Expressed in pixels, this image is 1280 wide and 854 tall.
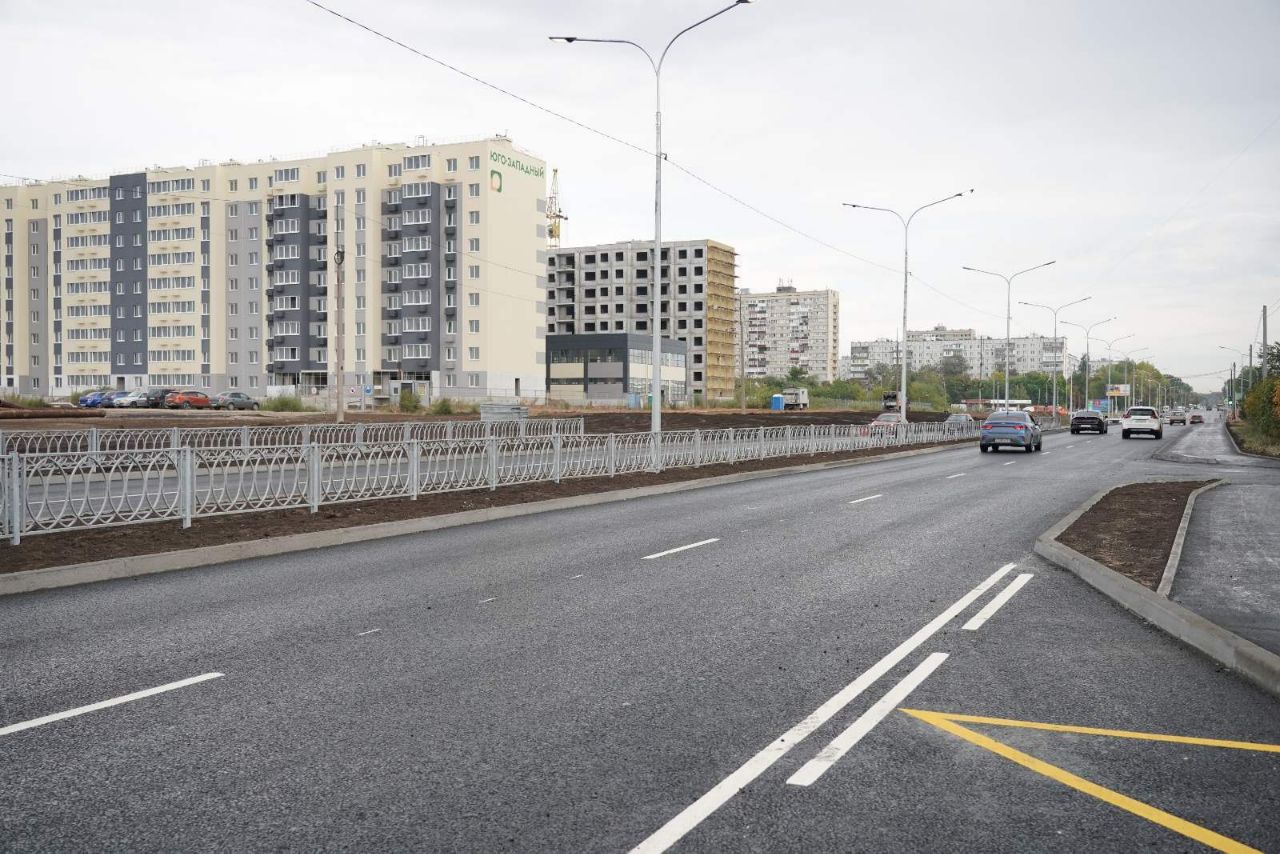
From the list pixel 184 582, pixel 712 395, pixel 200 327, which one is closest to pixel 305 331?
pixel 200 327

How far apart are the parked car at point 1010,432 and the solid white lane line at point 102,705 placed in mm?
36354

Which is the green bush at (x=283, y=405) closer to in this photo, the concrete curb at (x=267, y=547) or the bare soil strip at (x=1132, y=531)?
the concrete curb at (x=267, y=547)

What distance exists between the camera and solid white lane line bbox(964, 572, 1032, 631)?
7.74 metres

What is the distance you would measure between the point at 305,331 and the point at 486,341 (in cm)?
1828

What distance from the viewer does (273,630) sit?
7.45m

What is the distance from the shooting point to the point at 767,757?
4633 millimetres

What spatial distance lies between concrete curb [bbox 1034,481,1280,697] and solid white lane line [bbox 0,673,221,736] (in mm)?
6641

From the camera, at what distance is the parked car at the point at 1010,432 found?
3800 cm

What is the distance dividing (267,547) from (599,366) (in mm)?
104808

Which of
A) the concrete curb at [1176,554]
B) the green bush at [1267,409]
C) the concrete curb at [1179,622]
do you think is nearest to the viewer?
the concrete curb at [1179,622]

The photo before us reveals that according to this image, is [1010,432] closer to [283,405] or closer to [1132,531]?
[1132,531]

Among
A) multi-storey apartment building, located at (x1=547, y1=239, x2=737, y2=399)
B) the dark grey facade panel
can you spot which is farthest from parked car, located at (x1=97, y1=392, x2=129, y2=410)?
multi-storey apartment building, located at (x1=547, y1=239, x2=737, y2=399)

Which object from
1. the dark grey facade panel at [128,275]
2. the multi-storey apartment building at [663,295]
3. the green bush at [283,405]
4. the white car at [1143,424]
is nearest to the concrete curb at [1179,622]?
the white car at [1143,424]

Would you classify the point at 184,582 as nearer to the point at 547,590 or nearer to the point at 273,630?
the point at 273,630
